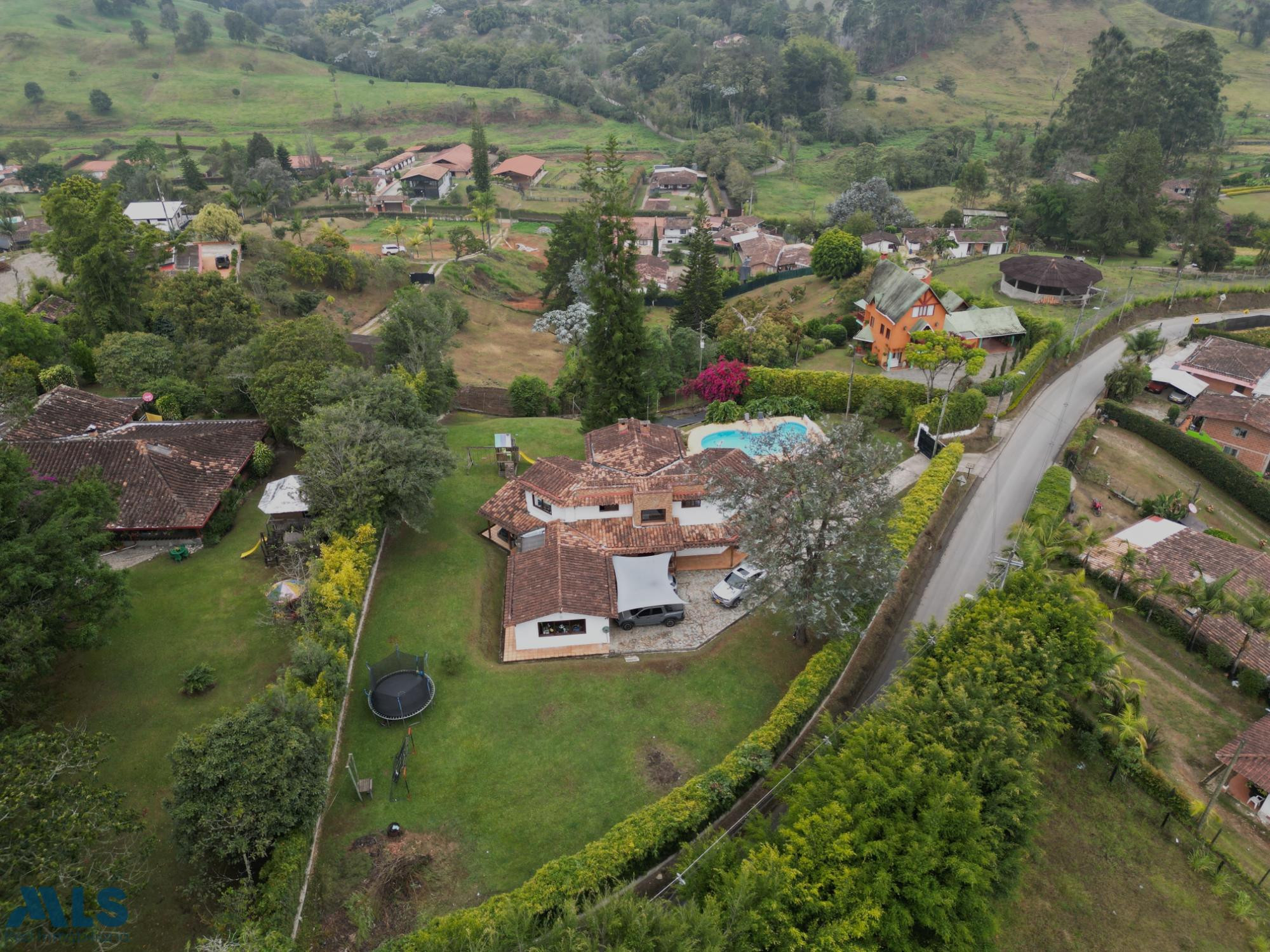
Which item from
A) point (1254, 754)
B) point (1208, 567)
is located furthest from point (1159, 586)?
point (1254, 754)

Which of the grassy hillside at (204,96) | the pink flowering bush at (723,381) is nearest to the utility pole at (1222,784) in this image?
the pink flowering bush at (723,381)

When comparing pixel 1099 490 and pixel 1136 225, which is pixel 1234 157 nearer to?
pixel 1136 225

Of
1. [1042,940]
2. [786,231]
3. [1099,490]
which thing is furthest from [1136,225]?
[1042,940]

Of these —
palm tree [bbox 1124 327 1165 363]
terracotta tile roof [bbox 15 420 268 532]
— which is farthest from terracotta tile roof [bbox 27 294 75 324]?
palm tree [bbox 1124 327 1165 363]

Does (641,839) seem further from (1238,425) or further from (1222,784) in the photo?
(1238,425)

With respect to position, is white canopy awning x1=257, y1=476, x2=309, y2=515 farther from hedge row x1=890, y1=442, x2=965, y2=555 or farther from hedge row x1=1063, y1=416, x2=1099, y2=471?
hedge row x1=1063, y1=416, x2=1099, y2=471

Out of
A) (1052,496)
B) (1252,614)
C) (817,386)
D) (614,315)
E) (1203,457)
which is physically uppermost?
(614,315)

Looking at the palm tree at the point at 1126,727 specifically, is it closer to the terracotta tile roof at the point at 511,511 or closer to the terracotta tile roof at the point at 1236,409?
the terracotta tile roof at the point at 511,511
